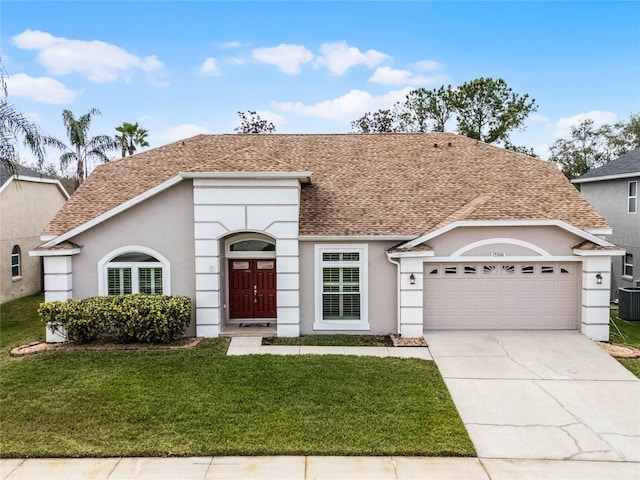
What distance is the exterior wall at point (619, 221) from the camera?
19.3 m

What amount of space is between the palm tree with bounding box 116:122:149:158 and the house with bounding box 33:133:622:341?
17.5 m

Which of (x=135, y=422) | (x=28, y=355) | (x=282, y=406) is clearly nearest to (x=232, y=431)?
(x=282, y=406)

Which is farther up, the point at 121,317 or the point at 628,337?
the point at 121,317

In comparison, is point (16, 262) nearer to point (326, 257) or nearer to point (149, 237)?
point (149, 237)

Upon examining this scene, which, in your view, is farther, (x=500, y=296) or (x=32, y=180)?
(x=32, y=180)

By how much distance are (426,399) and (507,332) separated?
5.76 metres

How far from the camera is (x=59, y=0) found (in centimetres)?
1342

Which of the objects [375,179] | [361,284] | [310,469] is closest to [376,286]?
[361,284]

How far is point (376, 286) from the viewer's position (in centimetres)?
1370

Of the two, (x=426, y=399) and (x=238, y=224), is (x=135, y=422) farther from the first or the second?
(x=238, y=224)

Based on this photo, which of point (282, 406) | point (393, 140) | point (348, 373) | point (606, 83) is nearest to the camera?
point (282, 406)

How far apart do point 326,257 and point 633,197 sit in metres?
14.1

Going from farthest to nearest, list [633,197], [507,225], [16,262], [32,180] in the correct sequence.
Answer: [32,180] → [16,262] → [633,197] → [507,225]

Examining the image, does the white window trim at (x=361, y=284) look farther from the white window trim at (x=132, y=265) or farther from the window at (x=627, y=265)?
the window at (x=627, y=265)
